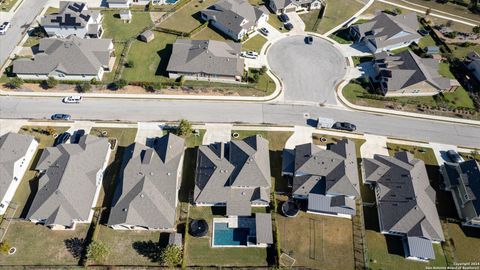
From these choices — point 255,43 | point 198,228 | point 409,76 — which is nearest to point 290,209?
point 198,228

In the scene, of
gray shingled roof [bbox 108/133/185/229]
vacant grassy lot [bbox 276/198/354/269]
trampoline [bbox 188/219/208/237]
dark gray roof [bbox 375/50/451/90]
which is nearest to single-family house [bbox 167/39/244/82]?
gray shingled roof [bbox 108/133/185/229]

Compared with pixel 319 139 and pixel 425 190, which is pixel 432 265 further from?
pixel 319 139

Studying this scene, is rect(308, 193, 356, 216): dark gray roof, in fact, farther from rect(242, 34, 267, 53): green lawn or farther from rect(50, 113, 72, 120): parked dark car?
rect(50, 113, 72, 120): parked dark car

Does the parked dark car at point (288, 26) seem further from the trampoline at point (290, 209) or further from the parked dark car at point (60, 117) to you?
the parked dark car at point (60, 117)

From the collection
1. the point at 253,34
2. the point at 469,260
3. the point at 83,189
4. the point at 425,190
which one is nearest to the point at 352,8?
the point at 253,34

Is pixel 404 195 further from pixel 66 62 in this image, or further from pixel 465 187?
pixel 66 62

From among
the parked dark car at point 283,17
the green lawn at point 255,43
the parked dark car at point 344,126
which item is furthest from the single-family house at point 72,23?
the parked dark car at point 344,126
